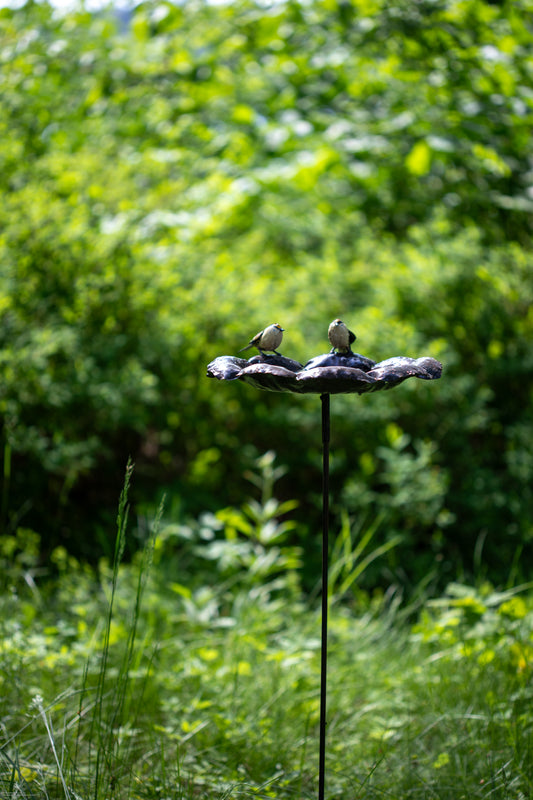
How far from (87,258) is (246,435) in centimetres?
134

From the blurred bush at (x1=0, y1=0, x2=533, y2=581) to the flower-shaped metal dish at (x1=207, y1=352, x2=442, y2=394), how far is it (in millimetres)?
1298

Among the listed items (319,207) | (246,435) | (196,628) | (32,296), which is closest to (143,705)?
(196,628)

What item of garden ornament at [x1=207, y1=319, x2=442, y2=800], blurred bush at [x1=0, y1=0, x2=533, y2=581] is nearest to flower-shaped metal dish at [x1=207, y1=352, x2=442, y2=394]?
garden ornament at [x1=207, y1=319, x2=442, y2=800]

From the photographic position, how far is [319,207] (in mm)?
5855

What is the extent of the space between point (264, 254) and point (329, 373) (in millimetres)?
4527

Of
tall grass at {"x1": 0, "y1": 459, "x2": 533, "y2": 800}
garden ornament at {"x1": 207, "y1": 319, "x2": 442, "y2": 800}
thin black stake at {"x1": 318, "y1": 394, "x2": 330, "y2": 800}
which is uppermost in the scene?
garden ornament at {"x1": 207, "y1": 319, "x2": 442, "y2": 800}

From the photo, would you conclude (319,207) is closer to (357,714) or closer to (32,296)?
(32,296)

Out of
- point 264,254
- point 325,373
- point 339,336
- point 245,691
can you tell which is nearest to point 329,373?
point 325,373

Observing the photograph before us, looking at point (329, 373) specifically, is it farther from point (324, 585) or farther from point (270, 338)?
point (324, 585)

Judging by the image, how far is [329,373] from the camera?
148 centimetres

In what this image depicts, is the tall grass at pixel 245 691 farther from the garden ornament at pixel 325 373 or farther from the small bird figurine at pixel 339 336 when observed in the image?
the small bird figurine at pixel 339 336

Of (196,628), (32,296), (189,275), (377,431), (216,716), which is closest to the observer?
(216,716)

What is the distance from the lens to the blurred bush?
3.45 m

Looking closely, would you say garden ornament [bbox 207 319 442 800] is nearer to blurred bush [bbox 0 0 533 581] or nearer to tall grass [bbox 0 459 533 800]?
tall grass [bbox 0 459 533 800]
